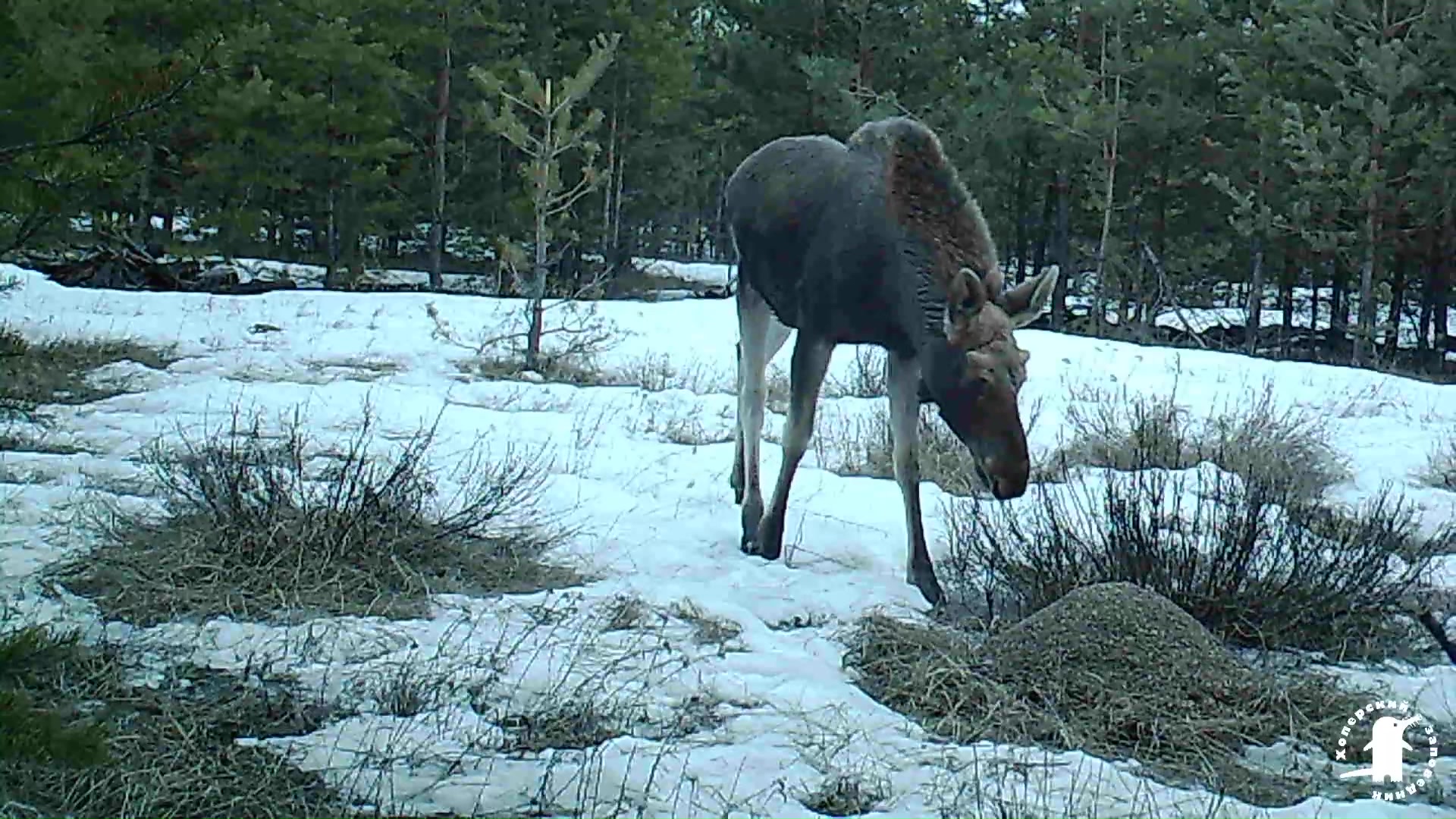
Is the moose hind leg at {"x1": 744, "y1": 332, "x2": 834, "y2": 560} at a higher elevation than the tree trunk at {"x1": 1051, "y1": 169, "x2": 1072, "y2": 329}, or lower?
lower

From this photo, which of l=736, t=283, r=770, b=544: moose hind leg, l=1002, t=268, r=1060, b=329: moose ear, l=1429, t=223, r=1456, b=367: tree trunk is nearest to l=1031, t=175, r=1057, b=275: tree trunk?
l=1429, t=223, r=1456, b=367: tree trunk

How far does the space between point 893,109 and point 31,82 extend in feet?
78.8

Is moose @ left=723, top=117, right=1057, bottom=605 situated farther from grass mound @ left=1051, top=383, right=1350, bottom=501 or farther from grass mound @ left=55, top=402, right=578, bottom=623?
grass mound @ left=1051, top=383, right=1350, bottom=501

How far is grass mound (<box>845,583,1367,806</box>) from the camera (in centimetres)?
425

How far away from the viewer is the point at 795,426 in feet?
21.8

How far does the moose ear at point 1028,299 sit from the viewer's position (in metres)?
5.75

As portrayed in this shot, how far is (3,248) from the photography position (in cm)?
362

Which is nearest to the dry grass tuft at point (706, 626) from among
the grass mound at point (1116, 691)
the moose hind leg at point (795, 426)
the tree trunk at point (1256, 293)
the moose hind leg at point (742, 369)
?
the grass mound at point (1116, 691)

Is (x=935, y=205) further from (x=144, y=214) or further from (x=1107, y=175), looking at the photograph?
(x=1107, y=175)

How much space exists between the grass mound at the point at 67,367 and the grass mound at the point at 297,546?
2708 mm

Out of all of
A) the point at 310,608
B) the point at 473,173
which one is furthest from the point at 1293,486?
the point at 473,173

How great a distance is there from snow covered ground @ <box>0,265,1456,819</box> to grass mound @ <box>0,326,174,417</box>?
0.28 meters

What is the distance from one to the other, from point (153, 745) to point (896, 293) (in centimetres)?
359

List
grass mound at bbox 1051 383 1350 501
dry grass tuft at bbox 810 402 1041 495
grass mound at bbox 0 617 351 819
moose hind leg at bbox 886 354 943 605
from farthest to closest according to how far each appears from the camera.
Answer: dry grass tuft at bbox 810 402 1041 495, grass mound at bbox 1051 383 1350 501, moose hind leg at bbox 886 354 943 605, grass mound at bbox 0 617 351 819
